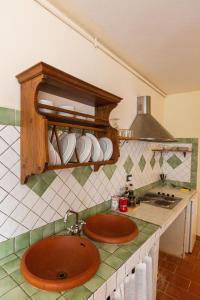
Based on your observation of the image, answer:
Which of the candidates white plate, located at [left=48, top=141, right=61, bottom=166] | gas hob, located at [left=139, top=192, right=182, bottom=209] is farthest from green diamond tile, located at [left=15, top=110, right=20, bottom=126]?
gas hob, located at [left=139, top=192, right=182, bottom=209]

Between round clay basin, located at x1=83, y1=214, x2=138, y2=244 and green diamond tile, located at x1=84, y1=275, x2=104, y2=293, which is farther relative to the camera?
round clay basin, located at x1=83, y1=214, x2=138, y2=244

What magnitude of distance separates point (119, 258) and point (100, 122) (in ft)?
2.86

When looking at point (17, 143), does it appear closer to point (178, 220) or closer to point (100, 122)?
point (100, 122)

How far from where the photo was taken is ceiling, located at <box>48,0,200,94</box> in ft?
3.77

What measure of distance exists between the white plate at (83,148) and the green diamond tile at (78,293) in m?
0.66

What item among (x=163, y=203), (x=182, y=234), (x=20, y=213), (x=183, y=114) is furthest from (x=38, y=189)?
(x=183, y=114)

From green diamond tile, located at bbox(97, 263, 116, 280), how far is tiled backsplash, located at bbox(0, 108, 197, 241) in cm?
44

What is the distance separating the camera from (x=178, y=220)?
7.97 feet

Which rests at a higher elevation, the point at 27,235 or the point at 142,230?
the point at 27,235

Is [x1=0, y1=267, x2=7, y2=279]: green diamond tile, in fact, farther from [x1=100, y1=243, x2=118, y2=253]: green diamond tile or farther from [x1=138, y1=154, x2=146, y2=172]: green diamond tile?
[x1=138, y1=154, x2=146, y2=172]: green diamond tile

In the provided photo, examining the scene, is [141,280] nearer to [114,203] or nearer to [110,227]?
[110,227]

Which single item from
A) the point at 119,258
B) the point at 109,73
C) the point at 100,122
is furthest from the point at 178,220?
the point at 109,73

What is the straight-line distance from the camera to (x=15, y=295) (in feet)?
2.54

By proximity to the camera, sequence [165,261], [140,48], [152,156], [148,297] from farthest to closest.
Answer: [152,156] → [165,261] → [140,48] → [148,297]
